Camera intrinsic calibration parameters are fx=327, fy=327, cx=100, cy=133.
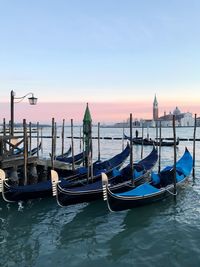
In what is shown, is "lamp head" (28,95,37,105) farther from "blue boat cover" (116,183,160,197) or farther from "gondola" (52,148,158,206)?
"blue boat cover" (116,183,160,197)

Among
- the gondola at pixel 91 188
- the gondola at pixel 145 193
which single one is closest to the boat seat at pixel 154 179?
the gondola at pixel 145 193

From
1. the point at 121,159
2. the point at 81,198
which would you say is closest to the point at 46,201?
the point at 81,198

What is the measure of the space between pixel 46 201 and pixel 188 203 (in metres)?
5.09

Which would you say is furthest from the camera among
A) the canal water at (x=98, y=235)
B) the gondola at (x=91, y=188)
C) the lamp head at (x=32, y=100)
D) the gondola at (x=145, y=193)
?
the lamp head at (x=32, y=100)

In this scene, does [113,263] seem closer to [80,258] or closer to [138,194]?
[80,258]

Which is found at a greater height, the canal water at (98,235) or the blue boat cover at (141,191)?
the blue boat cover at (141,191)

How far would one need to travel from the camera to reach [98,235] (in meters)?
8.62

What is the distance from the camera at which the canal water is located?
7.21 m

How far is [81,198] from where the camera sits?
10.8m

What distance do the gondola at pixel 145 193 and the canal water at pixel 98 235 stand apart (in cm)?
29

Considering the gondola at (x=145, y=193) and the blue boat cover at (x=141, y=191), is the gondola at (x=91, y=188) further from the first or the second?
the blue boat cover at (x=141, y=191)

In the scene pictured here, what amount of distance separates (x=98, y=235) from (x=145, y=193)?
8.47ft

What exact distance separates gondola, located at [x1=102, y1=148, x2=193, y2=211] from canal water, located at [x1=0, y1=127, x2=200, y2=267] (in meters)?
0.29

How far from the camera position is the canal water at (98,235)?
23.7 feet
